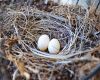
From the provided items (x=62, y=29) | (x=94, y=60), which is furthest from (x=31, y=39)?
(x=94, y=60)

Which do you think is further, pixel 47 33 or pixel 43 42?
pixel 47 33

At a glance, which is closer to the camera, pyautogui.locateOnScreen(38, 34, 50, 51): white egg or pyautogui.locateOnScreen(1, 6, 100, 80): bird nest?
pyautogui.locateOnScreen(1, 6, 100, 80): bird nest

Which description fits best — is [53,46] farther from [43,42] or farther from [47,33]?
[47,33]

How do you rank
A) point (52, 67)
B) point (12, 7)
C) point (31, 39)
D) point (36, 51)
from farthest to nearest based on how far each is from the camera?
point (12, 7)
point (31, 39)
point (36, 51)
point (52, 67)

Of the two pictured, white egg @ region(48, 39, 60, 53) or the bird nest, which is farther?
white egg @ region(48, 39, 60, 53)

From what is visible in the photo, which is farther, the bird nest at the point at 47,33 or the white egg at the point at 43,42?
the white egg at the point at 43,42

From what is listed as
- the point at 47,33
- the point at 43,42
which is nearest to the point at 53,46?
the point at 43,42

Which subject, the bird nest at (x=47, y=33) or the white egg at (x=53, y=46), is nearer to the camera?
the bird nest at (x=47, y=33)

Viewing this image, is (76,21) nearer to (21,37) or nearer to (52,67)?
(21,37)
